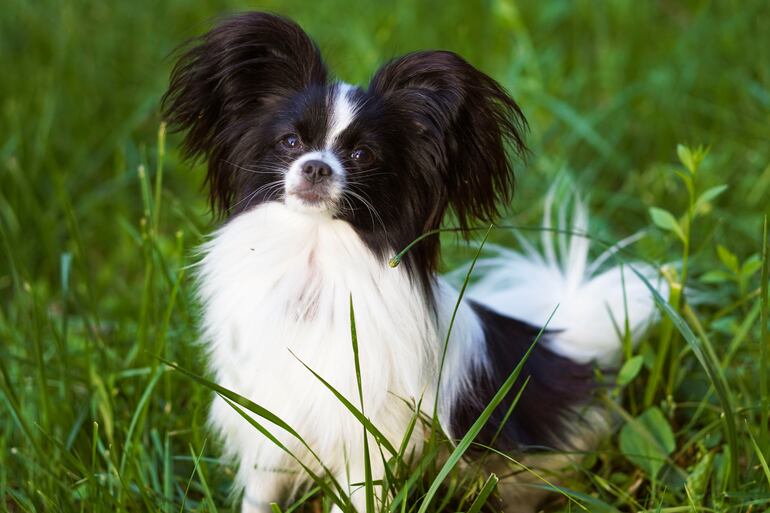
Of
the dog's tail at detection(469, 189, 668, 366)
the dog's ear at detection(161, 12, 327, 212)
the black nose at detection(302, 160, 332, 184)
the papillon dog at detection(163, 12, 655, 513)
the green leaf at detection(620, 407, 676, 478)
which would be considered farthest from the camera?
the dog's tail at detection(469, 189, 668, 366)

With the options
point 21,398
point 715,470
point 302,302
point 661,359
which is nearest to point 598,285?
point 661,359

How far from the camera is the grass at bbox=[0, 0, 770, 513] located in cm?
253

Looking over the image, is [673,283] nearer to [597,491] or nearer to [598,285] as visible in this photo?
[598,285]

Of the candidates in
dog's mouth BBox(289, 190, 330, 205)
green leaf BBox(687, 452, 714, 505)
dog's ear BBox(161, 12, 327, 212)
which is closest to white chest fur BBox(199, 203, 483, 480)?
dog's mouth BBox(289, 190, 330, 205)

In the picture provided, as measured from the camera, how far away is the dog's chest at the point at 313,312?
2240mm

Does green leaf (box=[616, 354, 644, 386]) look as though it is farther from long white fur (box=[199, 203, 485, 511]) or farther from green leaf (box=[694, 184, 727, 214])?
long white fur (box=[199, 203, 485, 511])

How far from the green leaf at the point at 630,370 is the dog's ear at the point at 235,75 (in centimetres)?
116

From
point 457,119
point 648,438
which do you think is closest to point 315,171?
point 457,119

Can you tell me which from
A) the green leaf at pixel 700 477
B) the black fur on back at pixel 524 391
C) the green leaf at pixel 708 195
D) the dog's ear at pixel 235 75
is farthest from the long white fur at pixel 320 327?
the green leaf at pixel 708 195

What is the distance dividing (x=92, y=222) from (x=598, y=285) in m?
2.31

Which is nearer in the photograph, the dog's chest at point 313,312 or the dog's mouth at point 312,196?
the dog's mouth at point 312,196

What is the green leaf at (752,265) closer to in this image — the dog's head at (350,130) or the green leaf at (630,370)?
the green leaf at (630,370)

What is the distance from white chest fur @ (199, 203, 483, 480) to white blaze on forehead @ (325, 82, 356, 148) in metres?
0.19

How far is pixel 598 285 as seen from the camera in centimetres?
306
